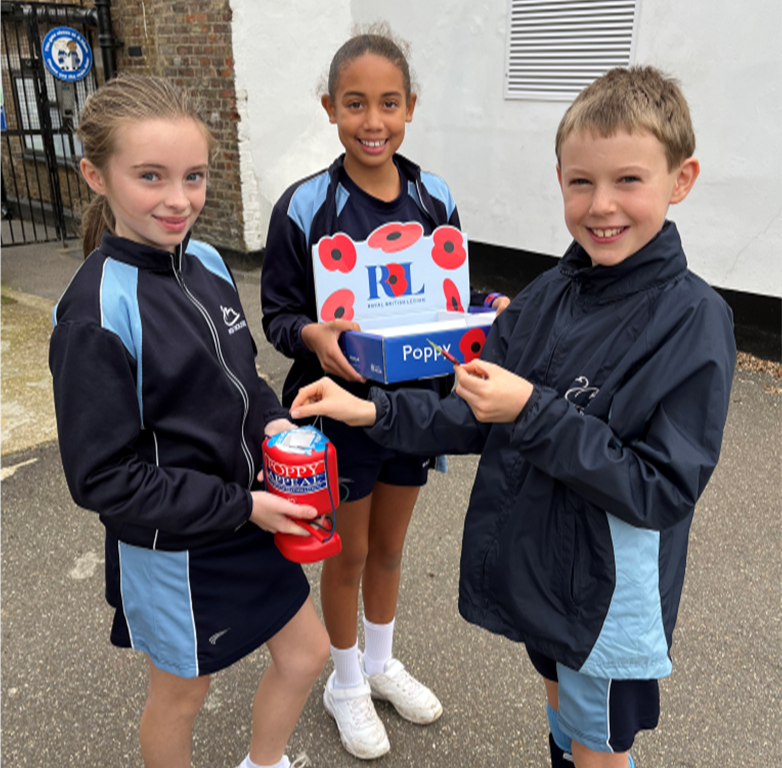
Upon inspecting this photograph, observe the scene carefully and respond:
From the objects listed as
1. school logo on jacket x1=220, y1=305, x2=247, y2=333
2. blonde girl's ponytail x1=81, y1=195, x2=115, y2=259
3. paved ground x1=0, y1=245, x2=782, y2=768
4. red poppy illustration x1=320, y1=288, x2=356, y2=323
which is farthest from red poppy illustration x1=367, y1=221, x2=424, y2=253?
paved ground x1=0, y1=245, x2=782, y2=768

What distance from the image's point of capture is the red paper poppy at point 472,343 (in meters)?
1.77

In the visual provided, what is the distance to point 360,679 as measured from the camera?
7.15 feet

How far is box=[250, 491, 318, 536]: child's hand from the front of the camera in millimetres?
1455

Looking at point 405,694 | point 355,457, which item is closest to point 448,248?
point 355,457

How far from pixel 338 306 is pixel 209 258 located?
372mm

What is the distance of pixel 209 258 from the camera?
167 cm

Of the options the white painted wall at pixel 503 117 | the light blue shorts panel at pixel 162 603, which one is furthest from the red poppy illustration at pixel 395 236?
the white painted wall at pixel 503 117

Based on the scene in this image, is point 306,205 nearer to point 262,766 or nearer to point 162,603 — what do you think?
point 162,603

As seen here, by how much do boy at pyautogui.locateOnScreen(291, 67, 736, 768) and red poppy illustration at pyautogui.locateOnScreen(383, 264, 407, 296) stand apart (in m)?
0.51

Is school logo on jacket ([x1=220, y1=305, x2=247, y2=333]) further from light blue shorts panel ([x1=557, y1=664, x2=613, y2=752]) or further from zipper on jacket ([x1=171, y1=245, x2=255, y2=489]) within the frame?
light blue shorts panel ([x1=557, y1=664, x2=613, y2=752])

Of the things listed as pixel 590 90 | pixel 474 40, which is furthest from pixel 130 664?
pixel 474 40

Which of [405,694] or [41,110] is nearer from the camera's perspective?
[405,694]

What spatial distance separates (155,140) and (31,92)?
9341 millimetres

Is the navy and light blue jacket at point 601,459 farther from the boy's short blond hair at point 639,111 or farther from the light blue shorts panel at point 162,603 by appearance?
the light blue shorts panel at point 162,603
